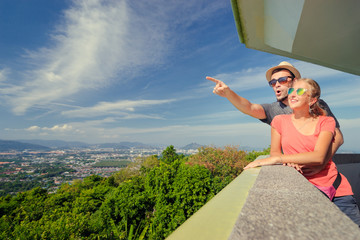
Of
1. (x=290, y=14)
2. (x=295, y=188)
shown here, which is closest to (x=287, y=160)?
(x=295, y=188)

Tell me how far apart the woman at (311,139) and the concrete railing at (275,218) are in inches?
20.2

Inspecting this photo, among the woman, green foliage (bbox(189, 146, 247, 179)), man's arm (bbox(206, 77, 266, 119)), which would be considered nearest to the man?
man's arm (bbox(206, 77, 266, 119))

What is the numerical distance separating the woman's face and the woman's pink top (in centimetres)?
18

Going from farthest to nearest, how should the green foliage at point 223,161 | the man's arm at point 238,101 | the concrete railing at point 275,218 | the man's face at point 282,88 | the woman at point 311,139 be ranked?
the green foliage at point 223,161
the man's face at point 282,88
the man's arm at point 238,101
the woman at point 311,139
the concrete railing at point 275,218

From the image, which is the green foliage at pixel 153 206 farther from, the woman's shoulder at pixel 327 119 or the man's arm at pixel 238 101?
the woman's shoulder at pixel 327 119

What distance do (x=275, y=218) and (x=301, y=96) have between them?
4.79 feet

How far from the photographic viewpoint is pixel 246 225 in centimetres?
68

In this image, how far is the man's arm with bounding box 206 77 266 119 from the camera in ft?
7.59

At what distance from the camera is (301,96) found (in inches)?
70.7

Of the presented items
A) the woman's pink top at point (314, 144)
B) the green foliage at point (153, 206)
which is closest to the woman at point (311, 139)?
→ the woman's pink top at point (314, 144)

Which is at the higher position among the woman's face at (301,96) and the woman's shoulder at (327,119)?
the woman's face at (301,96)

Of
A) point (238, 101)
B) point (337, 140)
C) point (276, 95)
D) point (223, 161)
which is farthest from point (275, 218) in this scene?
point (223, 161)

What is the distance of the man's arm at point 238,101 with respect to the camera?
2.31 m

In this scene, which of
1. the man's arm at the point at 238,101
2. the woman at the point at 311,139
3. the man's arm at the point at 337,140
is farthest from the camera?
the man's arm at the point at 238,101
